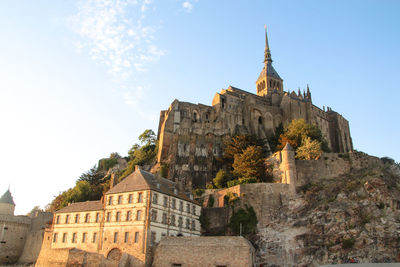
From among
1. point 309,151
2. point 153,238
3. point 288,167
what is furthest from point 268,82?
point 153,238

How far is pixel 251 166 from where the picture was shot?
159 ft

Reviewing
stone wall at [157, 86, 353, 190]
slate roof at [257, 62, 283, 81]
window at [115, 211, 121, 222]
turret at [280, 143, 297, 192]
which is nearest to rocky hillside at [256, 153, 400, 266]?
turret at [280, 143, 297, 192]

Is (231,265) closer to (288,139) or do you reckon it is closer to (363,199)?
(363,199)

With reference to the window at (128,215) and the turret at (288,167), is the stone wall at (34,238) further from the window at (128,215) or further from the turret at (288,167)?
the turret at (288,167)

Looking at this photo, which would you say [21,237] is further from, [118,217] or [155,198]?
[155,198]

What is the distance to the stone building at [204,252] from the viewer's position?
30.8 meters

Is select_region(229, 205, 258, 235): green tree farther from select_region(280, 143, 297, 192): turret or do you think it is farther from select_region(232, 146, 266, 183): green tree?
select_region(280, 143, 297, 192): turret

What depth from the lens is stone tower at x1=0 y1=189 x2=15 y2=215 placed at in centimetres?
5241

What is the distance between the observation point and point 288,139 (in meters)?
53.5

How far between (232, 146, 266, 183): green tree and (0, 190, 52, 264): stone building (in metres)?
27.6

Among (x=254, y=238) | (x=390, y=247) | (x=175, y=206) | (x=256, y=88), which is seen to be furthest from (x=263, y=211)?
(x=256, y=88)

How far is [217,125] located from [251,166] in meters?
17.8

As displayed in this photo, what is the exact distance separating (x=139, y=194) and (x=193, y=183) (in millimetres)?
20378

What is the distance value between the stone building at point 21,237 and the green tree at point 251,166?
90.6 feet
